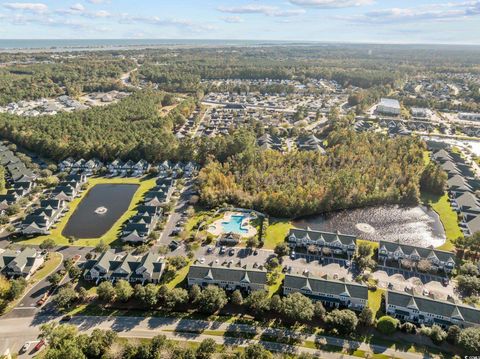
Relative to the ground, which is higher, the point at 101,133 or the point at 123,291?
the point at 101,133

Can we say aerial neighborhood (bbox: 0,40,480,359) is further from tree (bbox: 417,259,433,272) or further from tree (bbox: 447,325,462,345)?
tree (bbox: 417,259,433,272)

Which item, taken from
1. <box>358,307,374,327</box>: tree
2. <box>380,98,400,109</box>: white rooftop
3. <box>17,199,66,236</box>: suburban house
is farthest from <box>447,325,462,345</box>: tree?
<box>380,98,400,109</box>: white rooftop

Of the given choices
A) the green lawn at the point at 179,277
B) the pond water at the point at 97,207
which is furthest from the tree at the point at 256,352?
the pond water at the point at 97,207

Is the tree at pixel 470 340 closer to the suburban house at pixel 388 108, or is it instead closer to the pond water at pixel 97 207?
the pond water at pixel 97 207

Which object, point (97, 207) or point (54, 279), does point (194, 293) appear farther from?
point (97, 207)

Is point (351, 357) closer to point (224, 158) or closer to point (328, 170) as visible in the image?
point (328, 170)

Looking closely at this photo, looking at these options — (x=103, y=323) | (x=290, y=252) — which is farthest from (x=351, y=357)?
(x=103, y=323)

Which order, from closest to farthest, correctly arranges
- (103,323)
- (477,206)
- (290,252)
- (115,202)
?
(103,323) < (290,252) < (477,206) < (115,202)

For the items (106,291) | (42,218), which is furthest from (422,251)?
(42,218)
